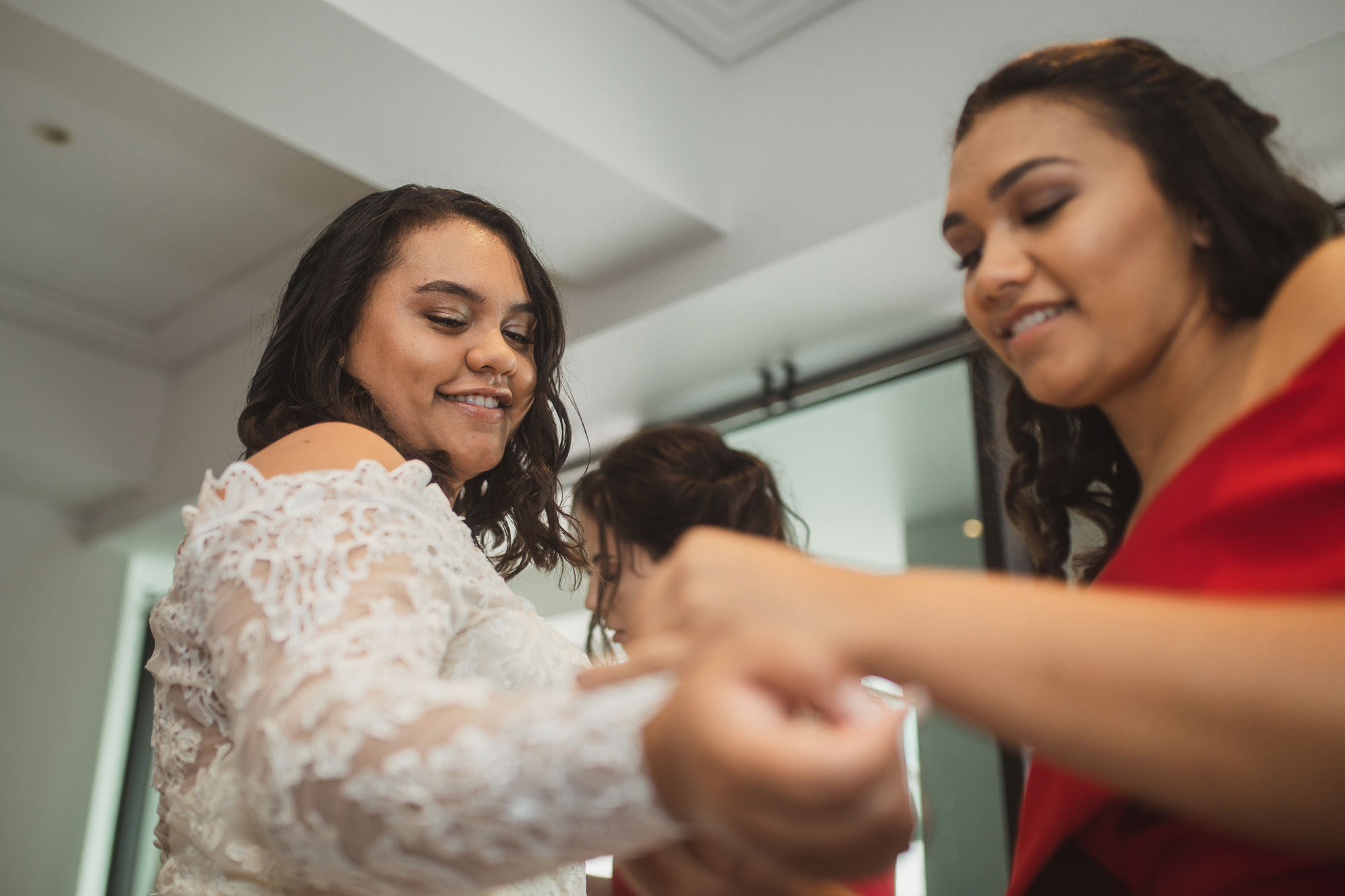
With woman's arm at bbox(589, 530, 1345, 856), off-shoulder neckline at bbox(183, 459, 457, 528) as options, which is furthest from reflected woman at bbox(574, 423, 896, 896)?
woman's arm at bbox(589, 530, 1345, 856)

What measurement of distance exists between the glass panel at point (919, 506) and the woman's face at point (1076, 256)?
1.85m

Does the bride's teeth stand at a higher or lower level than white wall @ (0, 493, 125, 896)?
lower

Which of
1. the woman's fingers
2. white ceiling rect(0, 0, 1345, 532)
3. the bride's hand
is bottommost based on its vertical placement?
the woman's fingers

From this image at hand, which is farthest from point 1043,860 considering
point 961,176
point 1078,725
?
point 961,176

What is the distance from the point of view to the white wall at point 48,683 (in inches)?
192

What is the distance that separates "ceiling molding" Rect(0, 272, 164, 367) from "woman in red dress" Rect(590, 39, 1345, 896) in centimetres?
423

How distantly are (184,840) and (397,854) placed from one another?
18.9 inches

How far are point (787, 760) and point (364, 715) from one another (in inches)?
13.3

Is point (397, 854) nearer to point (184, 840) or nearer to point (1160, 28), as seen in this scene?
point (184, 840)

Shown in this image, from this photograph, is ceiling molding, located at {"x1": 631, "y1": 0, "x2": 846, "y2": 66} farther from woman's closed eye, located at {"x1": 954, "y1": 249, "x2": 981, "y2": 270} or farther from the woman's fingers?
the woman's fingers

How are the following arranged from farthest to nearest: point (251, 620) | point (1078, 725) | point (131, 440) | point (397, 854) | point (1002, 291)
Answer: point (131, 440)
point (1002, 291)
point (251, 620)
point (397, 854)
point (1078, 725)

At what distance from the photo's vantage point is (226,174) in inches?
145

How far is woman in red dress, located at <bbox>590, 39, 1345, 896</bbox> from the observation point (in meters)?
0.61

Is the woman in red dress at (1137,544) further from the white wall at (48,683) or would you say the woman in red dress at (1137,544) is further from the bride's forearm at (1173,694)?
the white wall at (48,683)
